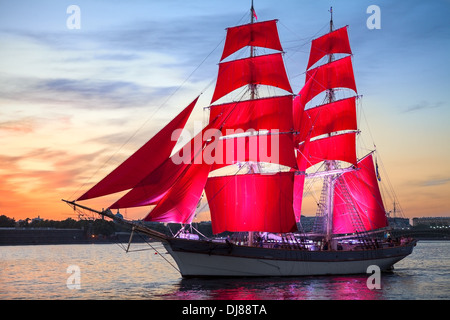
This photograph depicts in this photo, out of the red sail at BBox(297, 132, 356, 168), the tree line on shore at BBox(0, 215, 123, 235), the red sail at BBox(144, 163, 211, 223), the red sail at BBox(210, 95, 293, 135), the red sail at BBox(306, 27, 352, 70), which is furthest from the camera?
the tree line on shore at BBox(0, 215, 123, 235)

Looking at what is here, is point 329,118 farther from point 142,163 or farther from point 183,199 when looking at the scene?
point 142,163

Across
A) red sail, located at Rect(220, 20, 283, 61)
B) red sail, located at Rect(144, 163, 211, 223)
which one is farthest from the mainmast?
red sail, located at Rect(144, 163, 211, 223)

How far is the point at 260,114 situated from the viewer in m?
47.3

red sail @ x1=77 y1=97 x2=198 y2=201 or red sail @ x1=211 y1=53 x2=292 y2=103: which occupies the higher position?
red sail @ x1=211 y1=53 x2=292 y2=103

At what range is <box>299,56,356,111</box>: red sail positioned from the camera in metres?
55.1

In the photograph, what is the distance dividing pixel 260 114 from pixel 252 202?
7.84m

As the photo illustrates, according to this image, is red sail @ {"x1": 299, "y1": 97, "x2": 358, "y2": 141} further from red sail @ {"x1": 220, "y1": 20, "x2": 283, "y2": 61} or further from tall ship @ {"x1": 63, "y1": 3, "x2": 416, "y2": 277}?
red sail @ {"x1": 220, "y1": 20, "x2": 283, "y2": 61}

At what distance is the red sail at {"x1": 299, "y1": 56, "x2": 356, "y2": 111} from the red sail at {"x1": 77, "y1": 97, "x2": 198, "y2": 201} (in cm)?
1996

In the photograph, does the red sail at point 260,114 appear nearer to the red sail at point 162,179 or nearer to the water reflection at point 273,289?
the red sail at point 162,179

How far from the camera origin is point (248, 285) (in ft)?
125

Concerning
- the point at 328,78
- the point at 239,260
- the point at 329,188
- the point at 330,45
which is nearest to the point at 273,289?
the point at 239,260

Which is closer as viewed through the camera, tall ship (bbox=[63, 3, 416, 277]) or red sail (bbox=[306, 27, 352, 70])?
tall ship (bbox=[63, 3, 416, 277])

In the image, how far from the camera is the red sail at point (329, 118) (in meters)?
54.3
